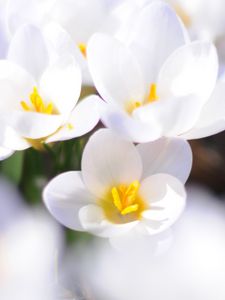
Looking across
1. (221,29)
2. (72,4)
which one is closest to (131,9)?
(72,4)

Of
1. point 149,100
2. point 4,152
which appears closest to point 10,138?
point 4,152

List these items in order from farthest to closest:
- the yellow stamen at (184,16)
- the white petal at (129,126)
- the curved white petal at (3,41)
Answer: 1. the yellow stamen at (184,16)
2. the curved white petal at (3,41)
3. the white petal at (129,126)

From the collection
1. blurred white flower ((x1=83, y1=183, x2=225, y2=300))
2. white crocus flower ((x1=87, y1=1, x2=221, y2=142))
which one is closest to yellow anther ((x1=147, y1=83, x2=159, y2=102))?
white crocus flower ((x1=87, y1=1, x2=221, y2=142))

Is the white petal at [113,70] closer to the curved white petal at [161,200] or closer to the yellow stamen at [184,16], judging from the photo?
the curved white petal at [161,200]

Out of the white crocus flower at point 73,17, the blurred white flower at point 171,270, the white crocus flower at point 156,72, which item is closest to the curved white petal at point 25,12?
the white crocus flower at point 73,17

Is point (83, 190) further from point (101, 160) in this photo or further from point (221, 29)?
point (221, 29)

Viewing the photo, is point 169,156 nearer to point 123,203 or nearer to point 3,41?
point 123,203
